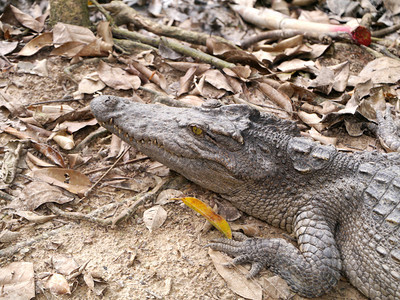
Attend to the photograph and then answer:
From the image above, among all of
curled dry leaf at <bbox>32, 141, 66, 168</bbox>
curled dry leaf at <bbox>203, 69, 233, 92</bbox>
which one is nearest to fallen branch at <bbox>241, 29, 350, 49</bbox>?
curled dry leaf at <bbox>203, 69, 233, 92</bbox>

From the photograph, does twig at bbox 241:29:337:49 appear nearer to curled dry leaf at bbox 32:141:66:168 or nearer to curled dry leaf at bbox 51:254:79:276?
curled dry leaf at bbox 32:141:66:168

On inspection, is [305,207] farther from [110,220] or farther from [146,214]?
[110,220]

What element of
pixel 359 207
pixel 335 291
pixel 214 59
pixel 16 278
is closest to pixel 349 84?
pixel 214 59

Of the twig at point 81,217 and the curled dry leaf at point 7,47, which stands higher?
the curled dry leaf at point 7,47

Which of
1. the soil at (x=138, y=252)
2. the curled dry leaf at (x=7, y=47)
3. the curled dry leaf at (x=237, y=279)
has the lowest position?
the curled dry leaf at (x=237, y=279)

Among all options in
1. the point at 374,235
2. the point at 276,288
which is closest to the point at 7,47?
the point at 276,288

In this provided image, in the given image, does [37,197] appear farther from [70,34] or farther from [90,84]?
[70,34]

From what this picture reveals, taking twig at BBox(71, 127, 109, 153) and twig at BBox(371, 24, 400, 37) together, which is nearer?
twig at BBox(71, 127, 109, 153)

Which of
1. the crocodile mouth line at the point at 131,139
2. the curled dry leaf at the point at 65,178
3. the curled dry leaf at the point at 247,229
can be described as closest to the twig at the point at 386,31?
the curled dry leaf at the point at 247,229

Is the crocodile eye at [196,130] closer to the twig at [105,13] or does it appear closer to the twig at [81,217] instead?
the twig at [81,217]
